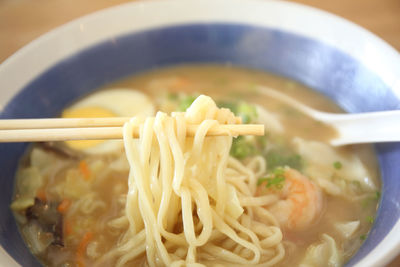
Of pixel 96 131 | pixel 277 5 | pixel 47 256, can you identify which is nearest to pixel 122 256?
pixel 47 256

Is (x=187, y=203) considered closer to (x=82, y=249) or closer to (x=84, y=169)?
(x=82, y=249)

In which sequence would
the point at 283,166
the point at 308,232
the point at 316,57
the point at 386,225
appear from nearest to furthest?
the point at 386,225, the point at 308,232, the point at 283,166, the point at 316,57

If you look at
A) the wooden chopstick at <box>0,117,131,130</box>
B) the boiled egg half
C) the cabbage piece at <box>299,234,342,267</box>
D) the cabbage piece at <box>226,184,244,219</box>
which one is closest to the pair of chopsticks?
the wooden chopstick at <box>0,117,131,130</box>

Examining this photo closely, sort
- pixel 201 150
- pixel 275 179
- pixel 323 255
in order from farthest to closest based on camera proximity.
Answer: pixel 275 179 → pixel 323 255 → pixel 201 150

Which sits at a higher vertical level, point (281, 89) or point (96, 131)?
point (281, 89)

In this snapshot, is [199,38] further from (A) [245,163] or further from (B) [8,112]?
(B) [8,112]

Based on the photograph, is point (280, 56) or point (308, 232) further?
point (280, 56)

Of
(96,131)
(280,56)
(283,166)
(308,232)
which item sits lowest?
(308,232)

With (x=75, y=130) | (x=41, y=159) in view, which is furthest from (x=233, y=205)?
(x=41, y=159)
